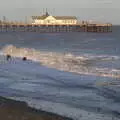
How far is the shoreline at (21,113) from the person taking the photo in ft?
50.4

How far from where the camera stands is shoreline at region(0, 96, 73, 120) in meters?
15.4

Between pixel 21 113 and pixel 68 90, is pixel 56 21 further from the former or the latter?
pixel 21 113

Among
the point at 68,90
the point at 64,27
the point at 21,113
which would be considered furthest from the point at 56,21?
the point at 21,113

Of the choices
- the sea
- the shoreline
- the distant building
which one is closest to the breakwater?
the distant building

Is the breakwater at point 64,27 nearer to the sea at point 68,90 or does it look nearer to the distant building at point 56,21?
the distant building at point 56,21

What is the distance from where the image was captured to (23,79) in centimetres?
2694

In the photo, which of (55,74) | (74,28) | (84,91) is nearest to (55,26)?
(74,28)

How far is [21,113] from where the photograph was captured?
52.4 ft

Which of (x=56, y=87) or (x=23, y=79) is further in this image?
(x=23, y=79)

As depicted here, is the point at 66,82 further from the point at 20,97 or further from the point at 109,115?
the point at 109,115

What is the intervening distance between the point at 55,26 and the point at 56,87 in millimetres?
93725

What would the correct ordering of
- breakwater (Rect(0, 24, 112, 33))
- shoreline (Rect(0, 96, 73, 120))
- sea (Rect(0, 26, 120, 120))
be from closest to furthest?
1. shoreline (Rect(0, 96, 73, 120))
2. sea (Rect(0, 26, 120, 120))
3. breakwater (Rect(0, 24, 112, 33))

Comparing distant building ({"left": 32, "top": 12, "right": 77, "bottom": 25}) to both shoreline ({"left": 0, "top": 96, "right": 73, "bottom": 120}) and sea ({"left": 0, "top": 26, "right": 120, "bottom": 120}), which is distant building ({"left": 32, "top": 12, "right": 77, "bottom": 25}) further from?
shoreline ({"left": 0, "top": 96, "right": 73, "bottom": 120})

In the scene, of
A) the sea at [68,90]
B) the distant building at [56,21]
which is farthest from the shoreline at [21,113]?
the distant building at [56,21]
